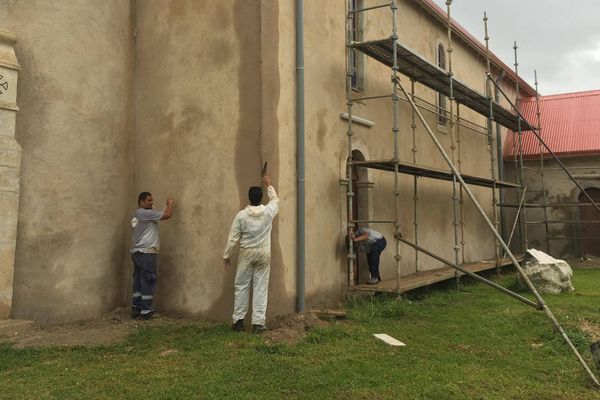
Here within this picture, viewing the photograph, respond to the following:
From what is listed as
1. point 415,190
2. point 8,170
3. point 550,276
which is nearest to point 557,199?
point 550,276

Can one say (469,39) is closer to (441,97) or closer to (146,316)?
(441,97)

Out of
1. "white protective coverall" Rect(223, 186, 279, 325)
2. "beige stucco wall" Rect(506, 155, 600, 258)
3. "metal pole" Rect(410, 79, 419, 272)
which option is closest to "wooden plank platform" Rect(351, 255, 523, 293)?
"metal pole" Rect(410, 79, 419, 272)

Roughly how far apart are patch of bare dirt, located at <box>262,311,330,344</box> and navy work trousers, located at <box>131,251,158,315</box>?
193cm

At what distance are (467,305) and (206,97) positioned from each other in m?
5.56

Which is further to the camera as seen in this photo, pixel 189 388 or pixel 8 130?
pixel 8 130

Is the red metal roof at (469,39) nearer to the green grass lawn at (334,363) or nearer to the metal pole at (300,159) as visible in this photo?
the metal pole at (300,159)

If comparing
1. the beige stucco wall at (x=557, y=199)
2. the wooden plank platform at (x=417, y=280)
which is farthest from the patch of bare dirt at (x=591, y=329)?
the beige stucco wall at (x=557, y=199)

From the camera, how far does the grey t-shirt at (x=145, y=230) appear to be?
24.2ft

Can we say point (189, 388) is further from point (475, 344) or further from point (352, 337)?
point (475, 344)

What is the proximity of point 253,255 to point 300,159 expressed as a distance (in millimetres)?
1753

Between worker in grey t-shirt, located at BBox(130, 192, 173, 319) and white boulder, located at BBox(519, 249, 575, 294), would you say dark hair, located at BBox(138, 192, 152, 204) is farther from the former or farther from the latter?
white boulder, located at BBox(519, 249, 575, 294)

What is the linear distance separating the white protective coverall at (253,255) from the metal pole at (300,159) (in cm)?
84

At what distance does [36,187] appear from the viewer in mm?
7020

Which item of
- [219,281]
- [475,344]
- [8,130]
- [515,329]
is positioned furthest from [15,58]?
[515,329]
